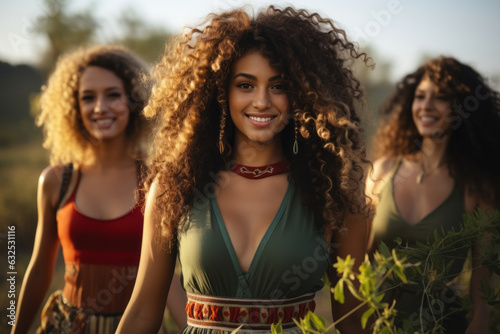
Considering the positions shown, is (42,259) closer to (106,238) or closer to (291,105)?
(106,238)

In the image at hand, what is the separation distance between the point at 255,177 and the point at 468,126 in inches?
87.3

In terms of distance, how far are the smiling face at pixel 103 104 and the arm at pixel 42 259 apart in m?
0.38

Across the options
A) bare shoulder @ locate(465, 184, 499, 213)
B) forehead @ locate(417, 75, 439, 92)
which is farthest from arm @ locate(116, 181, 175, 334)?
forehead @ locate(417, 75, 439, 92)

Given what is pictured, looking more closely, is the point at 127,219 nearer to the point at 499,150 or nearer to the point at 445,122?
the point at 445,122

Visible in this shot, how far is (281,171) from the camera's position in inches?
95.6

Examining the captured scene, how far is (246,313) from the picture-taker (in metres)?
2.22

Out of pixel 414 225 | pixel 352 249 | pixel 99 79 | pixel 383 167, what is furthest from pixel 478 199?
pixel 99 79

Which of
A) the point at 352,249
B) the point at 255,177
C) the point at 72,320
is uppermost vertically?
the point at 255,177

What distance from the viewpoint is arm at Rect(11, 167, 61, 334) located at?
318cm

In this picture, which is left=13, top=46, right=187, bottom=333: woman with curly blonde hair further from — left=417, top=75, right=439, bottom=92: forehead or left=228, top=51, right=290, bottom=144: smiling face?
left=417, top=75, right=439, bottom=92: forehead

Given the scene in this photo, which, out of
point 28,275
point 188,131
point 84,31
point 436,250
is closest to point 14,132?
point 84,31

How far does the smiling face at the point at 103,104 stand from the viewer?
11.1 feet

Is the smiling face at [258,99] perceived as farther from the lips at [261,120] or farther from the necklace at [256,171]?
the necklace at [256,171]

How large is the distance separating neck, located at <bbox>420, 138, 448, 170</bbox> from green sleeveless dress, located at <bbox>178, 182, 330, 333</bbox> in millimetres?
1829
